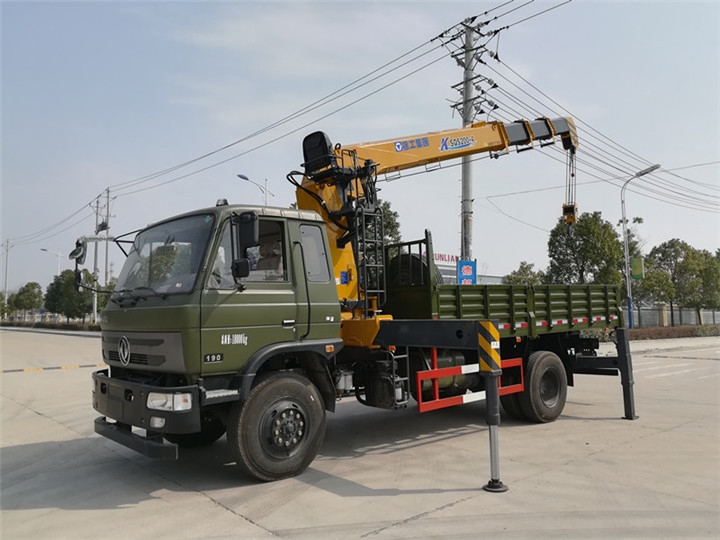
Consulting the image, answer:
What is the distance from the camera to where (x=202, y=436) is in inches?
253

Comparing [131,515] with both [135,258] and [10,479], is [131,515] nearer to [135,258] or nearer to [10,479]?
[10,479]

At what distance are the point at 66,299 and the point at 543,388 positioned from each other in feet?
200

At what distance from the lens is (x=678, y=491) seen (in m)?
4.77

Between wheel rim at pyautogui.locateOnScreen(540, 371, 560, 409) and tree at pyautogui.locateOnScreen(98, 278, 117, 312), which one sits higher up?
tree at pyautogui.locateOnScreen(98, 278, 117, 312)

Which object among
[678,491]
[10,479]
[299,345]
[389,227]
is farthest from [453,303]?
[389,227]

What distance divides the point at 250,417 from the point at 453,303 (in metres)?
3.13

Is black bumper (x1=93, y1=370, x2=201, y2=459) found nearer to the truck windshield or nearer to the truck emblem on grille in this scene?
the truck emblem on grille

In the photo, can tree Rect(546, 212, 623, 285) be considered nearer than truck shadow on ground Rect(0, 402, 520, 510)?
No

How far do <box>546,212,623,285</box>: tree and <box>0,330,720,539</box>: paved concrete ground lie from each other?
66.1ft

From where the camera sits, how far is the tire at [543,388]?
7.64 metres

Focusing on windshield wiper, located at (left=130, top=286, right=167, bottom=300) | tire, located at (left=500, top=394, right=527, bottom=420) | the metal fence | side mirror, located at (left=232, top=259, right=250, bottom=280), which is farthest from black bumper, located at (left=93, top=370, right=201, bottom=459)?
the metal fence

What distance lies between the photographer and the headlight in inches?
180

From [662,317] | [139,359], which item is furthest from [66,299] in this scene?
[139,359]

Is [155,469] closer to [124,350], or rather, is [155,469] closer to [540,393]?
[124,350]
